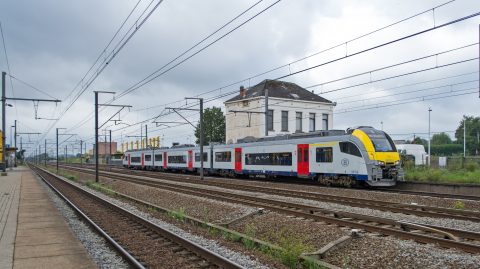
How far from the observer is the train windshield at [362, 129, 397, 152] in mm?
22430

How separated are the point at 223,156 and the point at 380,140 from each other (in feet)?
56.2

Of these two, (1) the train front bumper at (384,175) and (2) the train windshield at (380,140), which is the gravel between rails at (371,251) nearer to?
(1) the train front bumper at (384,175)

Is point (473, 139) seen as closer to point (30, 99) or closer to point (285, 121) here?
point (285, 121)

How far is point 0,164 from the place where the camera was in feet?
148

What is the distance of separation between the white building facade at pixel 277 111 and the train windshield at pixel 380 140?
2577 cm

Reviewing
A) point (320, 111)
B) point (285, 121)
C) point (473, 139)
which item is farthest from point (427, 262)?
point (473, 139)

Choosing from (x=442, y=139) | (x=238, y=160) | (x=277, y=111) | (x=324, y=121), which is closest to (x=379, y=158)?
(x=238, y=160)

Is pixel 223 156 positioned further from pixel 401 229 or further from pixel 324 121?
pixel 401 229

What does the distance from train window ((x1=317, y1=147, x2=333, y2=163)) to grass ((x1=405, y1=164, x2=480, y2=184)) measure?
17.8ft

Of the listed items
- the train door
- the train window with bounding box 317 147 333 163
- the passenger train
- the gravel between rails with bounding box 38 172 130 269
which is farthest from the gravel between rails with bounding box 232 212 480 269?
the train door

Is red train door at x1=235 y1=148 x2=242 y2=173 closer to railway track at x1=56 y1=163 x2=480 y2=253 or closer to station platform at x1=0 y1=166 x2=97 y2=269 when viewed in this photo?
railway track at x1=56 y1=163 x2=480 y2=253

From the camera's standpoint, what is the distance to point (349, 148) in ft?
75.2

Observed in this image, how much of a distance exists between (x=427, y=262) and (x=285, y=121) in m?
44.3

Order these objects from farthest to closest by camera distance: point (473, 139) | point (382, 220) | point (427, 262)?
point (473, 139), point (382, 220), point (427, 262)
